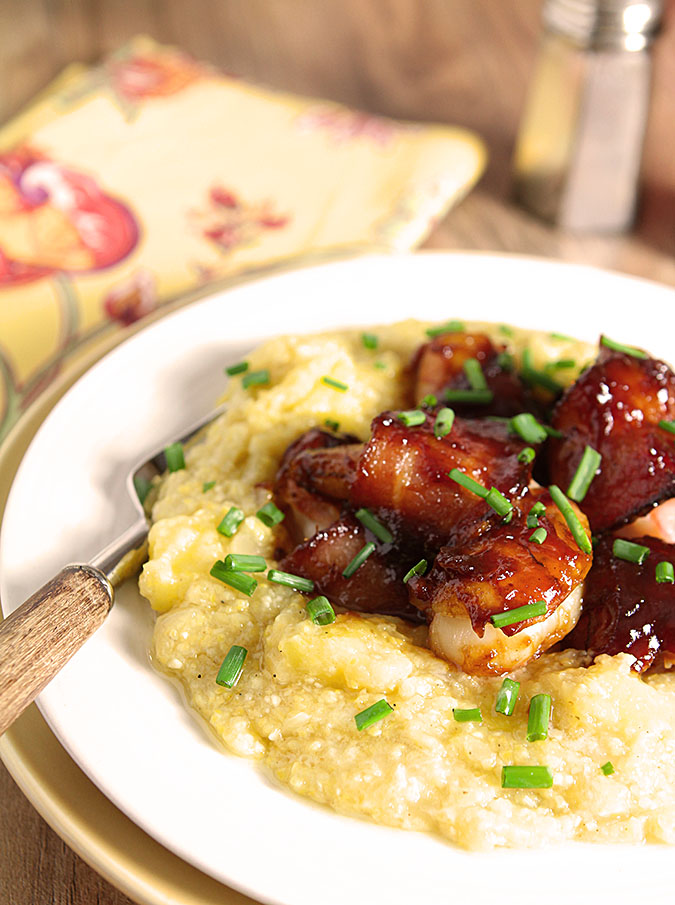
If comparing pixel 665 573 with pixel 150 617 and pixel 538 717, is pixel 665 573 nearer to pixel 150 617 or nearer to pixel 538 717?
pixel 538 717

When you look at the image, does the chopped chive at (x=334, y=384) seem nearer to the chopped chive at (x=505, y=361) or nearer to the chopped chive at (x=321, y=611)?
the chopped chive at (x=505, y=361)

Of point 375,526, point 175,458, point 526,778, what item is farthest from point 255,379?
point 526,778

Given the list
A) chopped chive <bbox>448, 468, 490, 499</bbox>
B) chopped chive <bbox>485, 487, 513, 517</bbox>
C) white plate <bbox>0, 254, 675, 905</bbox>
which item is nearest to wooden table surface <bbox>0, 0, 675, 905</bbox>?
white plate <bbox>0, 254, 675, 905</bbox>

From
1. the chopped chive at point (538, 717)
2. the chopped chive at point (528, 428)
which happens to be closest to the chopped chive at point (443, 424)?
the chopped chive at point (528, 428)

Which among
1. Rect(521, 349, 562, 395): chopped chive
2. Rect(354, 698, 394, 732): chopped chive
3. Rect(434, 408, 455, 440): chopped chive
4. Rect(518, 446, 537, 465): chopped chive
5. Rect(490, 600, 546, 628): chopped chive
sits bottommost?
Rect(354, 698, 394, 732): chopped chive

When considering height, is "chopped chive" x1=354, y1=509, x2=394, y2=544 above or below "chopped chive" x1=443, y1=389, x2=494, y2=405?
below

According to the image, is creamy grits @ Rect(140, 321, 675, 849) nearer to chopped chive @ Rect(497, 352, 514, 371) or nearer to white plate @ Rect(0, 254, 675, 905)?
white plate @ Rect(0, 254, 675, 905)
